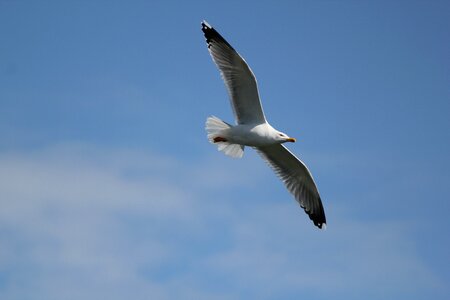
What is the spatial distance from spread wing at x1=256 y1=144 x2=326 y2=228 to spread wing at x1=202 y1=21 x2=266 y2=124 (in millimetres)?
916

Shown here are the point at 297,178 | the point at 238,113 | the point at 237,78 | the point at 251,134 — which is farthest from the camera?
the point at 297,178

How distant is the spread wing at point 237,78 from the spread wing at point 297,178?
916mm

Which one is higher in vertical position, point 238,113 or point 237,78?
point 237,78

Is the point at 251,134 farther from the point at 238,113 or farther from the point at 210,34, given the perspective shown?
the point at 210,34

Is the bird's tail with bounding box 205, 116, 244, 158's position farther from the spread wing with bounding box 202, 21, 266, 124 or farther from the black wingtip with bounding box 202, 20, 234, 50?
the black wingtip with bounding box 202, 20, 234, 50

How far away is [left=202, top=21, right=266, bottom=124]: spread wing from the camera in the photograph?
37.0ft

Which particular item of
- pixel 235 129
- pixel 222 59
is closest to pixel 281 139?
pixel 235 129

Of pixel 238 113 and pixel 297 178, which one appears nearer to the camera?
pixel 238 113

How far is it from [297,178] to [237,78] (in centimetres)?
248

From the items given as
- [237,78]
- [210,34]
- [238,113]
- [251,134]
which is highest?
[210,34]

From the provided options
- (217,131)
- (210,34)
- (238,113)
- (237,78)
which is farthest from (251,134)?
(210,34)

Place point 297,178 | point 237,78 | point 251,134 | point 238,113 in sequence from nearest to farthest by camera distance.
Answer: point 237,78 < point 251,134 < point 238,113 < point 297,178

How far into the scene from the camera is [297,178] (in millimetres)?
12898

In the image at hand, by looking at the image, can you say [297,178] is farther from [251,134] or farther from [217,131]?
[217,131]
